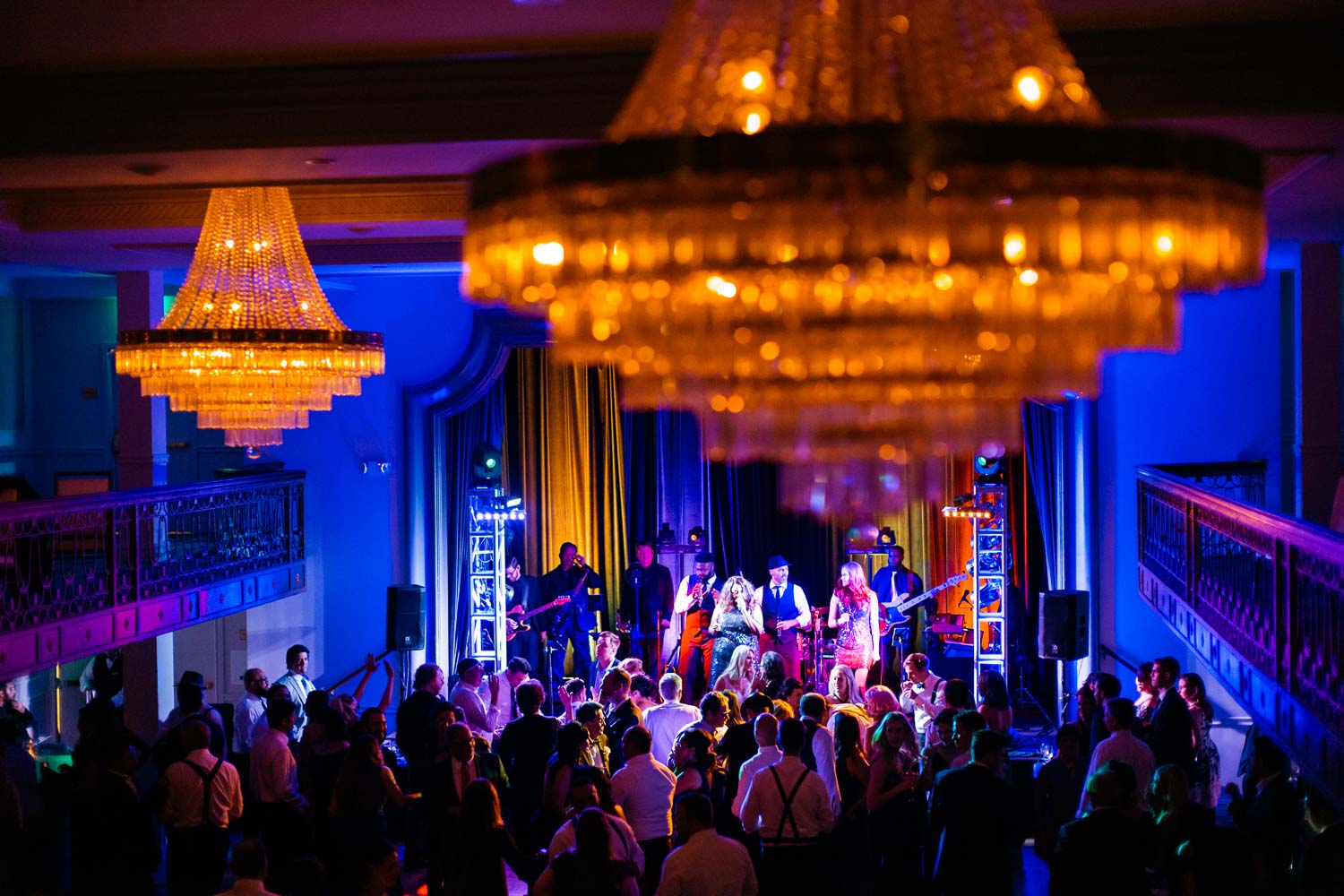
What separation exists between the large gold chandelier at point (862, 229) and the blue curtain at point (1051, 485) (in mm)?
11458

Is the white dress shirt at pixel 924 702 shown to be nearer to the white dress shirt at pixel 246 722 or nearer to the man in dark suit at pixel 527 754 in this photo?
the man in dark suit at pixel 527 754

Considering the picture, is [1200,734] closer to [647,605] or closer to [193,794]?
[193,794]

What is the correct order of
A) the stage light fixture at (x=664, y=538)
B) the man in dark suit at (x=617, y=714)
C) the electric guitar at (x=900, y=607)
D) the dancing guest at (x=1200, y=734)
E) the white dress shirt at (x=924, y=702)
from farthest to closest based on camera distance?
1. the stage light fixture at (x=664, y=538)
2. the electric guitar at (x=900, y=607)
3. the white dress shirt at (x=924, y=702)
4. the man in dark suit at (x=617, y=714)
5. the dancing guest at (x=1200, y=734)

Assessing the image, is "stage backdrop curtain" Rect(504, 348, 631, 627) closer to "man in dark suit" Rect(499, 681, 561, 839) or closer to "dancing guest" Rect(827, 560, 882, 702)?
"dancing guest" Rect(827, 560, 882, 702)

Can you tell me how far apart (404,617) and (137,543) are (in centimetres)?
338

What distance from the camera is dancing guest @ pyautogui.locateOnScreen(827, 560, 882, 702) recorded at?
40.4 ft

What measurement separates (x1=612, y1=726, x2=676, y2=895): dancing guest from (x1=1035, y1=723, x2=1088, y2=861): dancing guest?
2092mm

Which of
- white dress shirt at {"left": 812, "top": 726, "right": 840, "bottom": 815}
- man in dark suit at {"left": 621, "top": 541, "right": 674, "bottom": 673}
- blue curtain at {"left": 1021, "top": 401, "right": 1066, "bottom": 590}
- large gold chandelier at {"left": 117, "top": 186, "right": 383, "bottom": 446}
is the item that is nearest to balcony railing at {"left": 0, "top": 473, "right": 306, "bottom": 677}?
large gold chandelier at {"left": 117, "top": 186, "right": 383, "bottom": 446}

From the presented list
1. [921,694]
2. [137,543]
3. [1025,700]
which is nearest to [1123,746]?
[921,694]

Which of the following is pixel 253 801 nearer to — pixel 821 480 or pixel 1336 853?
pixel 1336 853

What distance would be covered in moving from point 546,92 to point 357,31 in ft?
3.19

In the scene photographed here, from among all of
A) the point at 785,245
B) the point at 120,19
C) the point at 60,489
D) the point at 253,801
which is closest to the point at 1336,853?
the point at 785,245

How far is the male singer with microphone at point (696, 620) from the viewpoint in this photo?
13070 mm

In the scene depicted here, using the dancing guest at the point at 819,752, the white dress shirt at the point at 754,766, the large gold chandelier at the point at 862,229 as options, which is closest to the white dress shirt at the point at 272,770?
the white dress shirt at the point at 754,766
